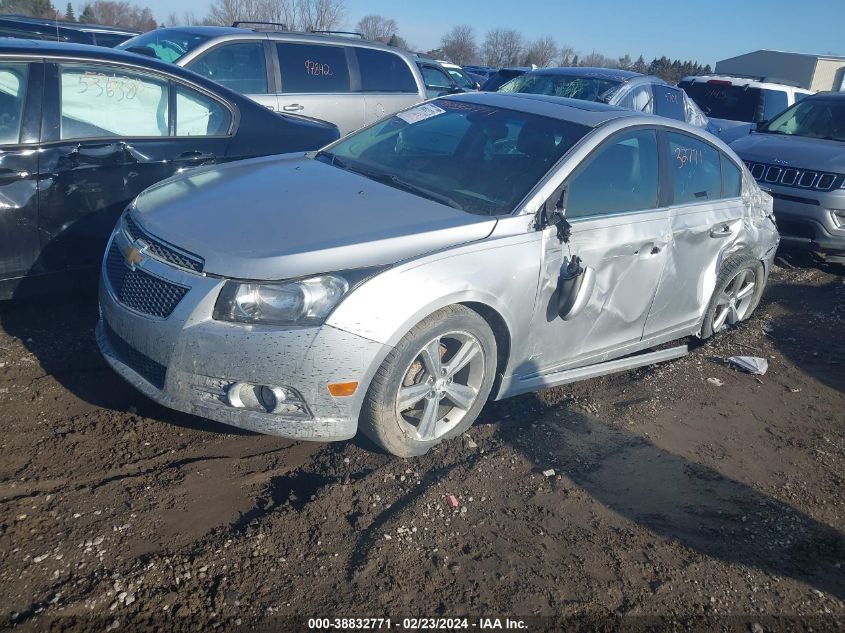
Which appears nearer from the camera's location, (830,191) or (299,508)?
(299,508)

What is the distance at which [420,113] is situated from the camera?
15.6 feet

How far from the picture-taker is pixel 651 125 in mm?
4473

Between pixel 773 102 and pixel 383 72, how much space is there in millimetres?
7044

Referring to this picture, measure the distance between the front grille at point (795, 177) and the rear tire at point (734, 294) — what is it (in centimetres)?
213

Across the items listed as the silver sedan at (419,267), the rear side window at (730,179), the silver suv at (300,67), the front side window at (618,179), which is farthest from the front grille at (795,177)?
the silver suv at (300,67)

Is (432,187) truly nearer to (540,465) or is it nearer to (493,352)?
(493,352)

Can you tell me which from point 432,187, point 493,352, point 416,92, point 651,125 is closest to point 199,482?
point 493,352

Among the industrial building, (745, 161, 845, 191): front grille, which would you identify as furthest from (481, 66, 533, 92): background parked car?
the industrial building

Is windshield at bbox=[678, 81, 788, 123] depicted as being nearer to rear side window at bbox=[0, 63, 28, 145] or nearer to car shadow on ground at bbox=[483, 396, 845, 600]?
car shadow on ground at bbox=[483, 396, 845, 600]

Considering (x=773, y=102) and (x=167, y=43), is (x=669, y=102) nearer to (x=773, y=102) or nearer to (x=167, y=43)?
(x=773, y=102)

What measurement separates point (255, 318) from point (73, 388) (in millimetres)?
1510

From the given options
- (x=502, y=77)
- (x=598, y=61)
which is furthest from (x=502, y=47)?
(x=502, y=77)

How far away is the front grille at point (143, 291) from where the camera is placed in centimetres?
318

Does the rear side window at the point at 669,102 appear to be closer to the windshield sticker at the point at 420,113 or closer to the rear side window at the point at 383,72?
the rear side window at the point at 383,72
